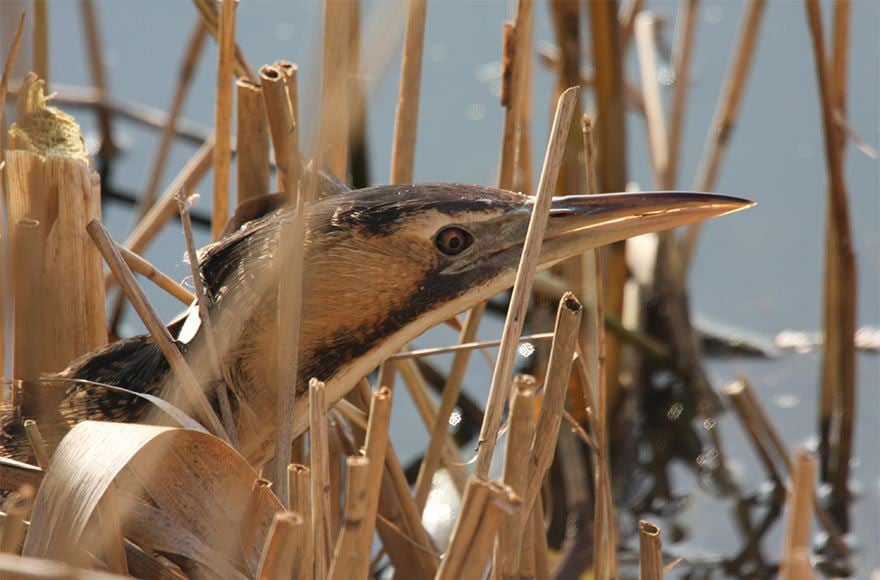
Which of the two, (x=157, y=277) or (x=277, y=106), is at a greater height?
(x=277, y=106)

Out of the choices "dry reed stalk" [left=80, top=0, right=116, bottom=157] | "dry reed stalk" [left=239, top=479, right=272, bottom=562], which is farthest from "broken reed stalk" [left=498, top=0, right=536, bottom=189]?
"dry reed stalk" [left=80, top=0, right=116, bottom=157]

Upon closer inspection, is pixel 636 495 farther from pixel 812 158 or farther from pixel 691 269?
pixel 812 158

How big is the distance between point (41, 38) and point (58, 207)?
34.8 inches

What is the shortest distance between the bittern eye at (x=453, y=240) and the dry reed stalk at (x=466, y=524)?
622 millimetres

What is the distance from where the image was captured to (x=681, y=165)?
4.19 m

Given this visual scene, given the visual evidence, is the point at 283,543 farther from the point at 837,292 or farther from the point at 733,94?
the point at 733,94

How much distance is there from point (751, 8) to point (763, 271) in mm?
992

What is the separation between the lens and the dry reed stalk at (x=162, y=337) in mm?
1524

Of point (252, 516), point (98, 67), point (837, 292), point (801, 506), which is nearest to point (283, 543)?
point (252, 516)

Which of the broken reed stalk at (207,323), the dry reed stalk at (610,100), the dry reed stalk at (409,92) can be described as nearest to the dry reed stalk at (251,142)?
the dry reed stalk at (409,92)

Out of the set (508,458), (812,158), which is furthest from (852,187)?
(508,458)

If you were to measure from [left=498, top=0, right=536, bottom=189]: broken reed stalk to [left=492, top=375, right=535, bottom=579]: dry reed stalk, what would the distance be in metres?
0.87

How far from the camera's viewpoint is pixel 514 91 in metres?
1.97

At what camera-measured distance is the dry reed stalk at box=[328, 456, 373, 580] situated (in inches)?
43.1
